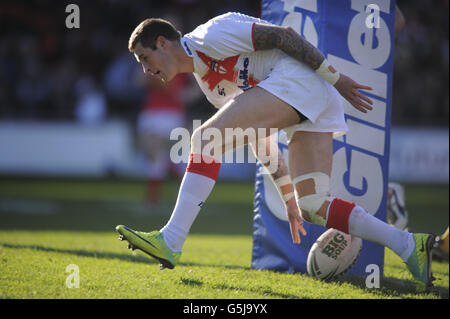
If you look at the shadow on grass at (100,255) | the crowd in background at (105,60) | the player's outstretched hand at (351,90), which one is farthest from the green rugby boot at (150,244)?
the crowd in background at (105,60)

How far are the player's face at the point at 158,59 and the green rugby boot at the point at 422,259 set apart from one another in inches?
66.3

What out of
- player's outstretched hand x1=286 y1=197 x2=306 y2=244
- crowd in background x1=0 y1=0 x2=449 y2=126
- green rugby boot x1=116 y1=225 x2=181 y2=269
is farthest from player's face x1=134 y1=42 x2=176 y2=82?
crowd in background x1=0 y1=0 x2=449 y2=126

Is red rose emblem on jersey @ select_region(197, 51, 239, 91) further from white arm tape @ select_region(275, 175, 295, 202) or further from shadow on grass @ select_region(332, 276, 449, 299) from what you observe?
shadow on grass @ select_region(332, 276, 449, 299)

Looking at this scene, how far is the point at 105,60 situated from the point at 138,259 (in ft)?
34.3

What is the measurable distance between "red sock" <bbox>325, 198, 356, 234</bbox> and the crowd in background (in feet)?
27.6

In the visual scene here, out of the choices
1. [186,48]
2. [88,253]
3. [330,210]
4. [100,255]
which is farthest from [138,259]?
[186,48]

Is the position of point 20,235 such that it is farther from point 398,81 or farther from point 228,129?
point 398,81

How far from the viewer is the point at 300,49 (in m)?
3.07

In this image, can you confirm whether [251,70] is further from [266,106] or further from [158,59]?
[158,59]

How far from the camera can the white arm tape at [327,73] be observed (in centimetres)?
310

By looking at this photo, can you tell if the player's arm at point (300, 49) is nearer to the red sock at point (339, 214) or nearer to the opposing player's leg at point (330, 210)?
the opposing player's leg at point (330, 210)

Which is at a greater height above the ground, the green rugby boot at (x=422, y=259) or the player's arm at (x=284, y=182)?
the player's arm at (x=284, y=182)

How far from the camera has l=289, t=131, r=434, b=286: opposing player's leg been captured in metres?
3.13
